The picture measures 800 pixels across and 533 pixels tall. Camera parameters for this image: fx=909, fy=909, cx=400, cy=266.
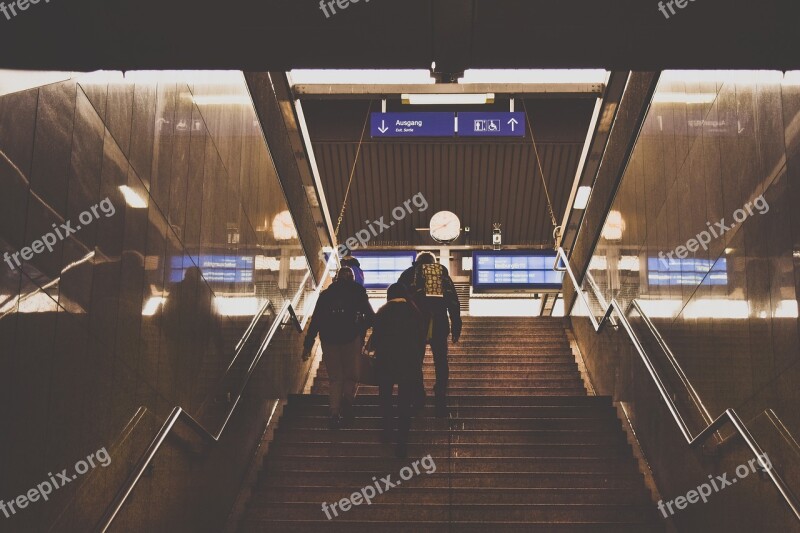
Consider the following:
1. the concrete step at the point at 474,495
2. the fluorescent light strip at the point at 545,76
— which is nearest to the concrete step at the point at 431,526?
the concrete step at the point at 474,495

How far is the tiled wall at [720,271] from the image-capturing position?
13.5 feet

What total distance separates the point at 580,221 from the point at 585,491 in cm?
503

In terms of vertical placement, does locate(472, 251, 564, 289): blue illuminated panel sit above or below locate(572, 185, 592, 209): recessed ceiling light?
above

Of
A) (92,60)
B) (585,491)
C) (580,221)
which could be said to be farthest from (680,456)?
(580,221)

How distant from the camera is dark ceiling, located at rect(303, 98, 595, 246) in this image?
1659 centimetres

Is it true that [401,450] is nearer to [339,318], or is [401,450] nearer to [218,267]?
[339,318]

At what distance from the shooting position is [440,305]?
311 inches

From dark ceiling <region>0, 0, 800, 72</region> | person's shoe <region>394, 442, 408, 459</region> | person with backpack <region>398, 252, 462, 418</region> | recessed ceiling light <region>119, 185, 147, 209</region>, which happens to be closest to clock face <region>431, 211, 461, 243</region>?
person with backpack <region>398, 252, 462, 418</region>

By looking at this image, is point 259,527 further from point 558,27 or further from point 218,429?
point 558,27

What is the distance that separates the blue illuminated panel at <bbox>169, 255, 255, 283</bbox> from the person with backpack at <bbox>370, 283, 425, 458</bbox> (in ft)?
3.62

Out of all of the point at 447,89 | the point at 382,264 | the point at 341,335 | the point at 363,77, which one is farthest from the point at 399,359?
the point at 382,264

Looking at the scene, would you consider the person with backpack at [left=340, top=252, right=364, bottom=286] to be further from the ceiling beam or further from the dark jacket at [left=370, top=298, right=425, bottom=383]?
the ceiling beam

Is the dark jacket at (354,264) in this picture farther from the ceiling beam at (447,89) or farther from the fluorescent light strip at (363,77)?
the ceiling beam at (447,89)

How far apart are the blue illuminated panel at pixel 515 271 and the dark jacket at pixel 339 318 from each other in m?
10.6
